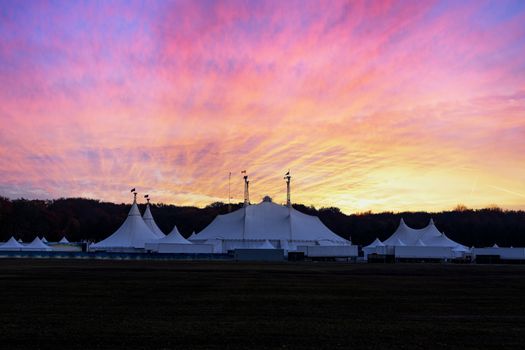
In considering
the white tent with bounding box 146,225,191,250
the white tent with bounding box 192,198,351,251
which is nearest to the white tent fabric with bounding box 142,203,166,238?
the white tent with bounding box 192,198,351,251

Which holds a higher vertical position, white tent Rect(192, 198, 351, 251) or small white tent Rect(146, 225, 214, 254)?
white tent Rect(192, 198, 351, 251)

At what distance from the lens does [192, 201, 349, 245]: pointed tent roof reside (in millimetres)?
88812

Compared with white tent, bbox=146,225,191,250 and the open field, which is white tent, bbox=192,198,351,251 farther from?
the open field

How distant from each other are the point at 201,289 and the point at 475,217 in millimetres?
138019

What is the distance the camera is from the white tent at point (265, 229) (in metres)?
88.4

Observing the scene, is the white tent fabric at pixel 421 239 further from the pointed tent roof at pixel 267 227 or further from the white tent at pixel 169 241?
the white tent at pixel 169 241

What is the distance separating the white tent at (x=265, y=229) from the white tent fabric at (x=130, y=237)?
6947 mm

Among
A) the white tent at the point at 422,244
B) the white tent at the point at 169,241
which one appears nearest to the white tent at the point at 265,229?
the white tent at the point at 169,241

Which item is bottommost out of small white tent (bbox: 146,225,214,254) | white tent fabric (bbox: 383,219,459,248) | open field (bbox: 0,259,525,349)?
open field (bbox: 0,259,525,349)

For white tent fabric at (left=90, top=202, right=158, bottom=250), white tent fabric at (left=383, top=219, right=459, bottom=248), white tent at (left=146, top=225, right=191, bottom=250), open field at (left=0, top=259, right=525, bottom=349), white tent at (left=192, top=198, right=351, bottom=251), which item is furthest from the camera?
white tent fabric at (left=90, top=202, right=158, bottom=250)

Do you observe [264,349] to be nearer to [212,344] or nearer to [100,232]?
[212,344]

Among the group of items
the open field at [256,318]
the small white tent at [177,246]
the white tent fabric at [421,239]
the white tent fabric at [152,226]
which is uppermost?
the white tent fabric at [152,226]

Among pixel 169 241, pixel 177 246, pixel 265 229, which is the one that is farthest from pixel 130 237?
pixel 265 229

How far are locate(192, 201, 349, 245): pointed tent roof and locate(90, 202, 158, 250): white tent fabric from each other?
743 cm
